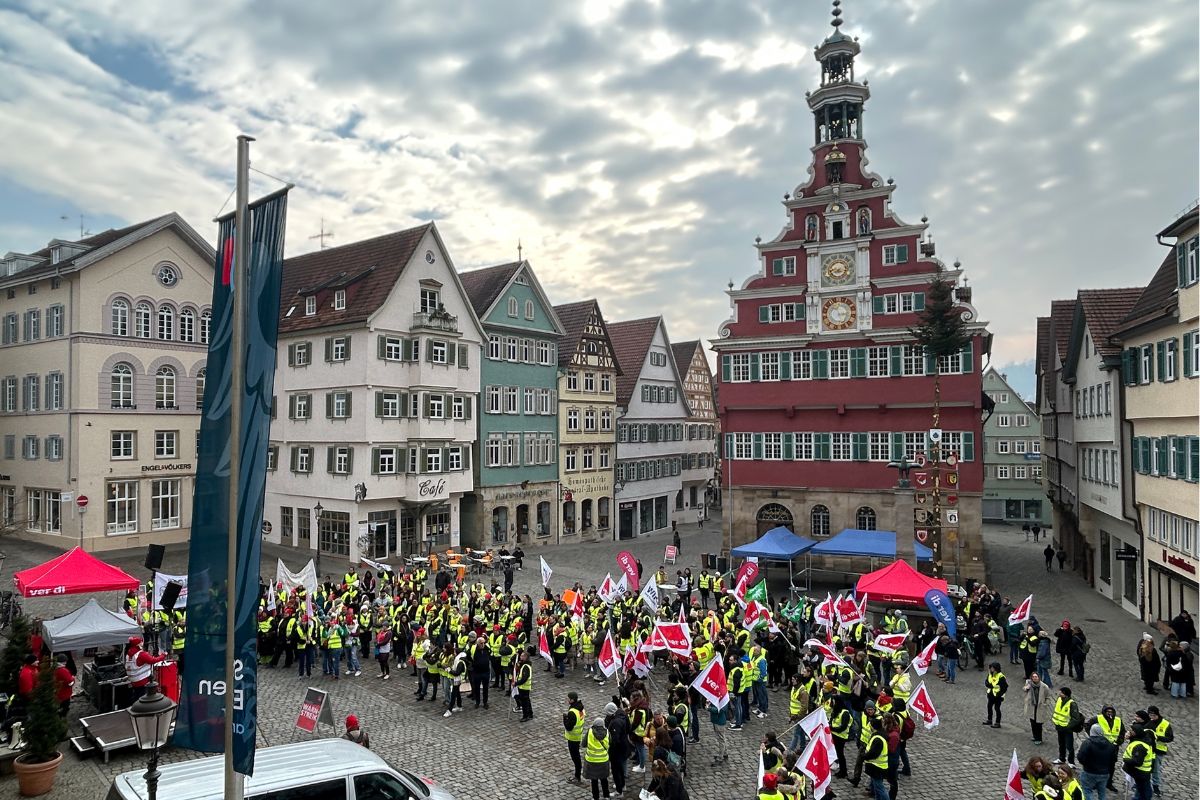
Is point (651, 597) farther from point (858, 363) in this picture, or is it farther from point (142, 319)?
point (142, 319)

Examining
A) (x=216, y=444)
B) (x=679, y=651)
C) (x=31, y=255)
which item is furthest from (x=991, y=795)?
(x=31, y=255)

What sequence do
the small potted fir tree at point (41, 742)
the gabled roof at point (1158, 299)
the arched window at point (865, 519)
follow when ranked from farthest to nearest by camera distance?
the arched window at point (865, 519) < the gabled roof at point (1158, 299) < the small potted fir tree at point (41, 742)

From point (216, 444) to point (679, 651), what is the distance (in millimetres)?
11242

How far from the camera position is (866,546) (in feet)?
98.7

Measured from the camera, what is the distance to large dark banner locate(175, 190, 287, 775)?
797 cm

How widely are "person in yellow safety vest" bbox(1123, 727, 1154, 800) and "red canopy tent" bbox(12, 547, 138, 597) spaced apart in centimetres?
2202

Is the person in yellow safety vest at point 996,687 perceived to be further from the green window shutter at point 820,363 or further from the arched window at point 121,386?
the arched window at point 121,386

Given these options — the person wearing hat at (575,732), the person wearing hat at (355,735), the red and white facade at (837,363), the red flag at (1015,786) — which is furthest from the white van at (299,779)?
the red and white facade at (837,363)

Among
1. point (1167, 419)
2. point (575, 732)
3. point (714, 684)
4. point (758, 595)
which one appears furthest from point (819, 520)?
point (575, 732)

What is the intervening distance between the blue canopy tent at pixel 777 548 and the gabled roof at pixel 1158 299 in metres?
13.5

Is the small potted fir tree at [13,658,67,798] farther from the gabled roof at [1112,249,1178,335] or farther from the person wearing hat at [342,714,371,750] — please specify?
the gabled roof at [1112,249,1178,335]

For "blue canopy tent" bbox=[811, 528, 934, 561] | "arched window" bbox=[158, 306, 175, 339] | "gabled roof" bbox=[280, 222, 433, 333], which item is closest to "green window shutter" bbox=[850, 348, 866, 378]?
"blue canopy tent" bbox=[811, 528, 934, 561]

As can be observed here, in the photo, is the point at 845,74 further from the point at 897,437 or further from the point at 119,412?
the point at 119,412

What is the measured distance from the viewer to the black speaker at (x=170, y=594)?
786 inches
